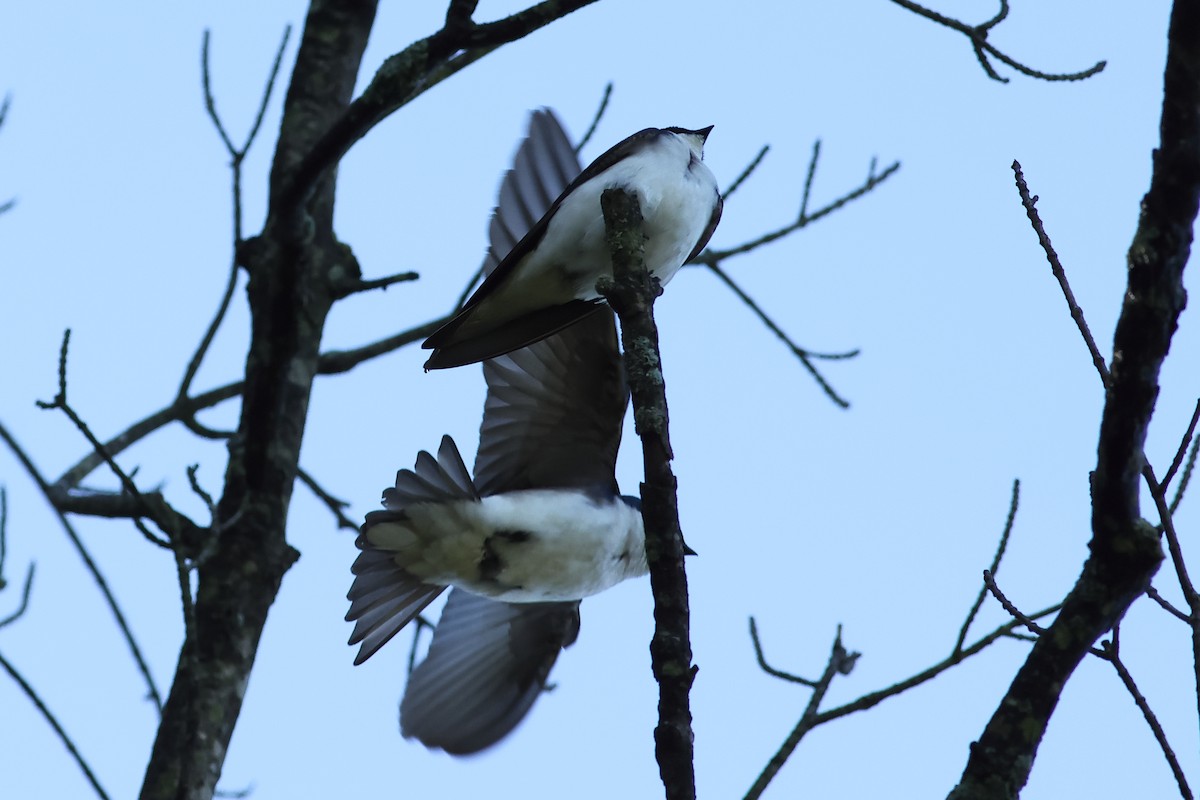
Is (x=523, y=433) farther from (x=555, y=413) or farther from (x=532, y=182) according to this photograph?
(x=532, y=182)

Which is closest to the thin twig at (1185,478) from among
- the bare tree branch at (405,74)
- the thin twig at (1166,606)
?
the thin twig at (1166,606)

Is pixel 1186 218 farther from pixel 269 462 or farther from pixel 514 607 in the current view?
pixel 514 607

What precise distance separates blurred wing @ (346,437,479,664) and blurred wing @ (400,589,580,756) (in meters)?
0.36

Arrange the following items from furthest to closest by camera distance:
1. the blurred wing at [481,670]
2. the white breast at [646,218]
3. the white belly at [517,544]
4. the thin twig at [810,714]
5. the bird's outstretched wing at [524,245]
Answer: the blurred wing at [481,670], the white belly at [517,544], the bird's outstretched wing at [524,245], the white breast at [646,218], the thin twig at [810,714]

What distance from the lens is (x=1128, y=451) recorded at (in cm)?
160

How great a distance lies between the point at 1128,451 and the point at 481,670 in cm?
263

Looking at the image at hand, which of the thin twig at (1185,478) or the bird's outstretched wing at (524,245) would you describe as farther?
the bird's outstretched wing at (524,245)

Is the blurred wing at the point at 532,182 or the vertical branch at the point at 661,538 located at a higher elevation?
the blurred wing at the point at 532,182

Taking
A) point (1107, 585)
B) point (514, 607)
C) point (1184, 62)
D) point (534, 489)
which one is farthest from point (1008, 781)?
point (514, 607)

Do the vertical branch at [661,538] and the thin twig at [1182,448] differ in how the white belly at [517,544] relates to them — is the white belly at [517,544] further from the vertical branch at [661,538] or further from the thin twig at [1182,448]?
the thin twig at [1182,448]

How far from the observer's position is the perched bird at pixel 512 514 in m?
3.40

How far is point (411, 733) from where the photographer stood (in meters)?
3.74

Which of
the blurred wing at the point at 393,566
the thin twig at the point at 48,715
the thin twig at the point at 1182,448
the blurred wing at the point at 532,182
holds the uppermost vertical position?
the blurred wing at the point at 532,182

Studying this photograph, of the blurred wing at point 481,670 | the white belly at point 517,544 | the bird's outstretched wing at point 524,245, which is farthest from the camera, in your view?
the blurred wing at point 481,670
